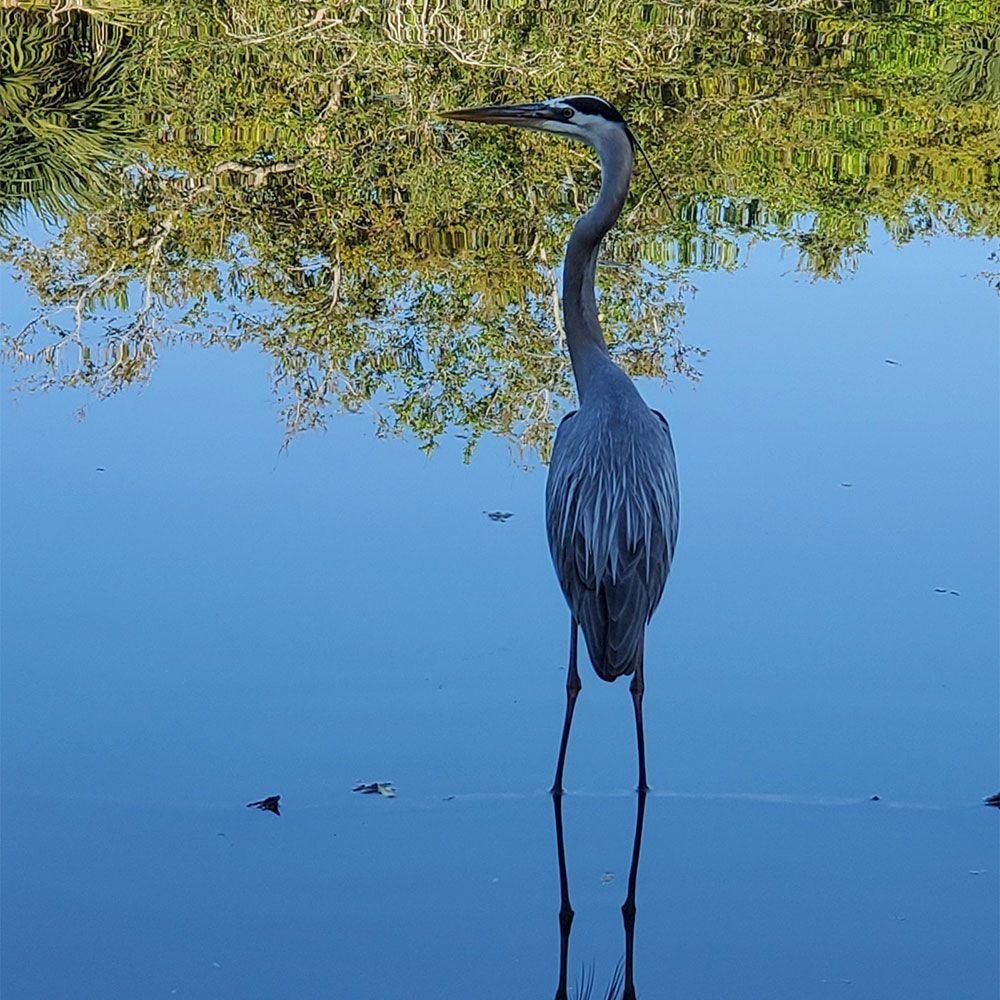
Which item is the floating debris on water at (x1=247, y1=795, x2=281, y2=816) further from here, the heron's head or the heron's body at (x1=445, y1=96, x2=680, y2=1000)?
the heron's head

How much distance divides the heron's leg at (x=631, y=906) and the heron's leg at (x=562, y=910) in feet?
0.42

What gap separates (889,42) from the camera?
11836 millimetres

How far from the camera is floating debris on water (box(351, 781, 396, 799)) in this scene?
4.04m

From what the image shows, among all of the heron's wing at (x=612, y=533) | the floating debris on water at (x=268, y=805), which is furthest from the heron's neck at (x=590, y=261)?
the floating debris on water at (x=268, y=805)

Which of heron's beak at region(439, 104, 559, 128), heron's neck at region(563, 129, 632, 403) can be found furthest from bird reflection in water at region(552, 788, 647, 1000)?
heron's beak at region(439, 104, 559, 128)

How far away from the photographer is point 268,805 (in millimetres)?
3969

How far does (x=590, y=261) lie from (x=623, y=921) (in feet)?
6.73

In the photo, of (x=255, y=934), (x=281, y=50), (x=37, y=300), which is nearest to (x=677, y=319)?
(x=37, y=300)

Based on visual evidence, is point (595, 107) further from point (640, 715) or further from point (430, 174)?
point (430, 174)

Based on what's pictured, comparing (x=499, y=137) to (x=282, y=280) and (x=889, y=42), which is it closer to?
(x=282, y=280)

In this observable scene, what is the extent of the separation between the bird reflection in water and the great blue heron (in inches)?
3.6

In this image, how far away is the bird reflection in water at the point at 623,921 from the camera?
137 inches

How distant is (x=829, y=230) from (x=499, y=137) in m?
2.24

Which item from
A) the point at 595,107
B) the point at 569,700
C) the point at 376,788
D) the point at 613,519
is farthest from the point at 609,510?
the point at 595,107
